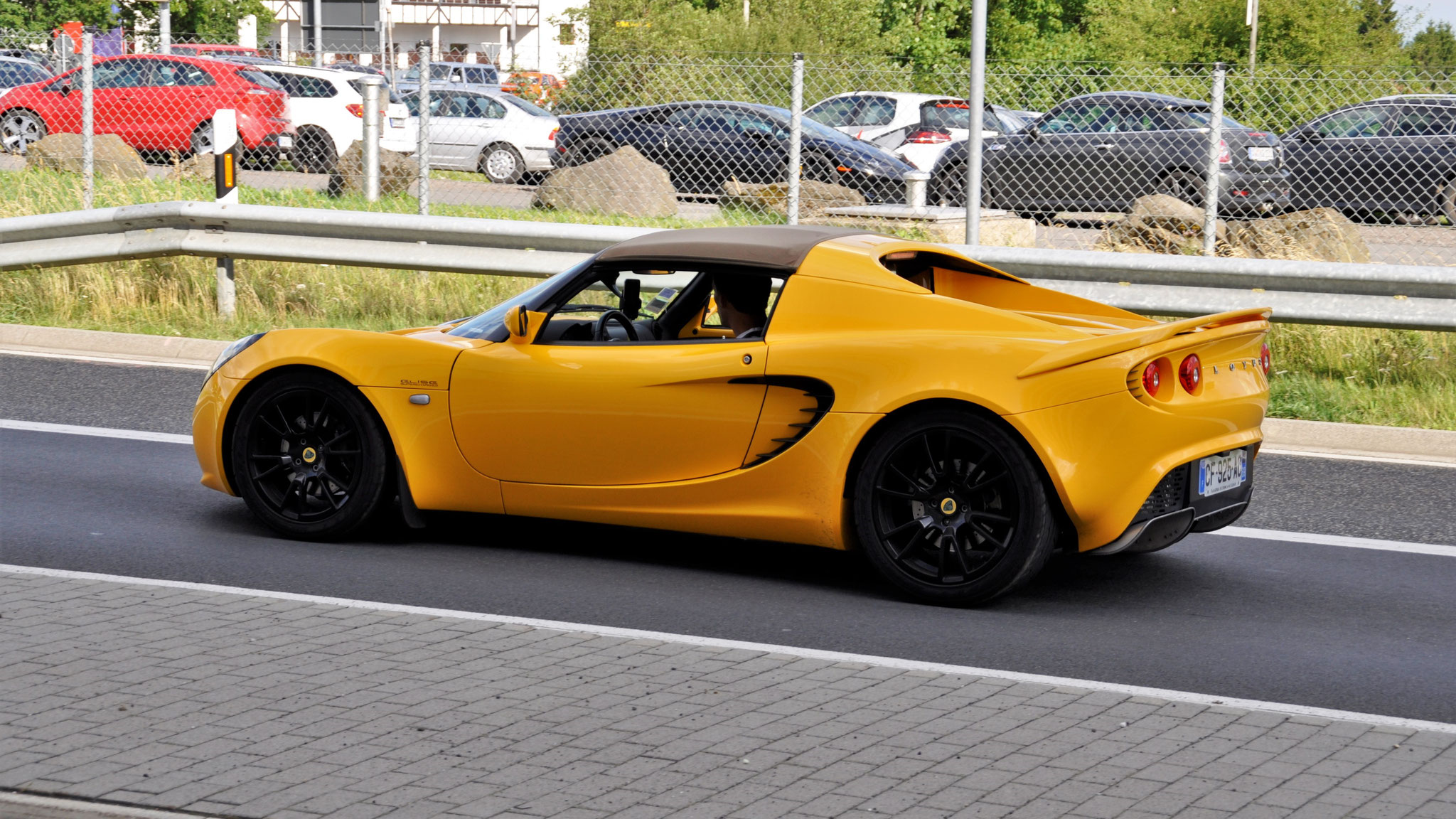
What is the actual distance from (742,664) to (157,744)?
1669 millimetres

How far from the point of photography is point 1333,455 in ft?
28.7

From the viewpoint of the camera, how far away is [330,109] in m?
23.9

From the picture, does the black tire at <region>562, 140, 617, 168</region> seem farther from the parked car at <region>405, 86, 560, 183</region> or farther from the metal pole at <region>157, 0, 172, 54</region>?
the metal pole at <region>157, 0, 172, 54</region>

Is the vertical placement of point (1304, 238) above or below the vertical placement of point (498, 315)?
above

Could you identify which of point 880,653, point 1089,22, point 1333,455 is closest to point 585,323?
point 880,653

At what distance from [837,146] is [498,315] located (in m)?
13.0

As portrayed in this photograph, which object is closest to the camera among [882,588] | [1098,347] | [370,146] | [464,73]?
[1098,347]

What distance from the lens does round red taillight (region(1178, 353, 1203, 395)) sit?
5688mm

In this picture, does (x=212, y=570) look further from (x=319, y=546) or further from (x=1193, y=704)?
(x=1193, y=704)

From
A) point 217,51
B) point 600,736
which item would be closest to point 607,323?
point 600,736

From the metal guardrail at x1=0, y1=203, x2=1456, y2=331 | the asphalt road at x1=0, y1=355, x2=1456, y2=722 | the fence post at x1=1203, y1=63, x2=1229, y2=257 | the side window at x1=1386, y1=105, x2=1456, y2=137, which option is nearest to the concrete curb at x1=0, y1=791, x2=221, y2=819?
the asphalt road at x1=0, y1=355, x2=1456, y2=722

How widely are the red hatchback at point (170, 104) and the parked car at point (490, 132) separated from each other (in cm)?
227

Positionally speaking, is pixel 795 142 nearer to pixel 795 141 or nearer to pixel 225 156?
pixel 795 141

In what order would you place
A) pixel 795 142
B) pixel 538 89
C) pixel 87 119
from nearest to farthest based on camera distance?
pixel 795 142
pixel 87 119
pixel 538 89
